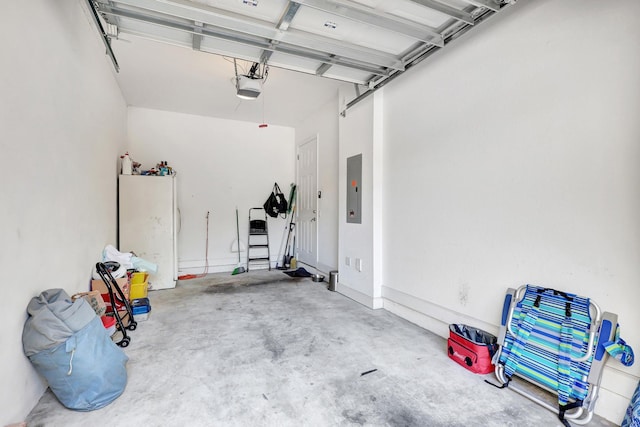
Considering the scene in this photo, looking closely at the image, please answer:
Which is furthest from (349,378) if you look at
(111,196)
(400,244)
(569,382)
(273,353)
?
(111,196)

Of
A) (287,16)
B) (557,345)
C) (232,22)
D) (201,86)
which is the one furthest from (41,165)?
(557,345)

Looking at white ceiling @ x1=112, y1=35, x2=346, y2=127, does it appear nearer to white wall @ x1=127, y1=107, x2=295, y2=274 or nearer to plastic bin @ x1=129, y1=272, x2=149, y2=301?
white wall @ x1=127, y1=107, x2=295, y2=274

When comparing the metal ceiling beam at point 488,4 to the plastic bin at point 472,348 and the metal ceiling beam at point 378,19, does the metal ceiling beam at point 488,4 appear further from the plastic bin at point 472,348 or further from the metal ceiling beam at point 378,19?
the plastic bin at point 472,348

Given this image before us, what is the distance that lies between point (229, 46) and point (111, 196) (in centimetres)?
267

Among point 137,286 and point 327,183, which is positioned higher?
point 327,183

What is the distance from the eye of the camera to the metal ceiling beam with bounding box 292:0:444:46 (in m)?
2.13

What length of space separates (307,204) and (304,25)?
3.72 m

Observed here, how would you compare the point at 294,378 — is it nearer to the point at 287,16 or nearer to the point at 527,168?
the point at 527,168

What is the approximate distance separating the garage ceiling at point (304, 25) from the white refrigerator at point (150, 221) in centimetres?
238

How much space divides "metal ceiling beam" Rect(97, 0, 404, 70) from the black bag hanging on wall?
3808mm

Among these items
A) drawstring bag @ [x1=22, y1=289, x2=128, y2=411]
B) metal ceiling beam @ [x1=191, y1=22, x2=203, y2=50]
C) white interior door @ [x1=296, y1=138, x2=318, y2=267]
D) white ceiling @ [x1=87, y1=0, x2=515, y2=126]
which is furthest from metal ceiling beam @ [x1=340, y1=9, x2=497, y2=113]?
drawstring bag @ [x1=22, y1=289, x2=128, y2=411]

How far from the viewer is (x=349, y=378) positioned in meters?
2.13

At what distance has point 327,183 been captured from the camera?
507 cm

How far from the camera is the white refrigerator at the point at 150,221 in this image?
4.34m
